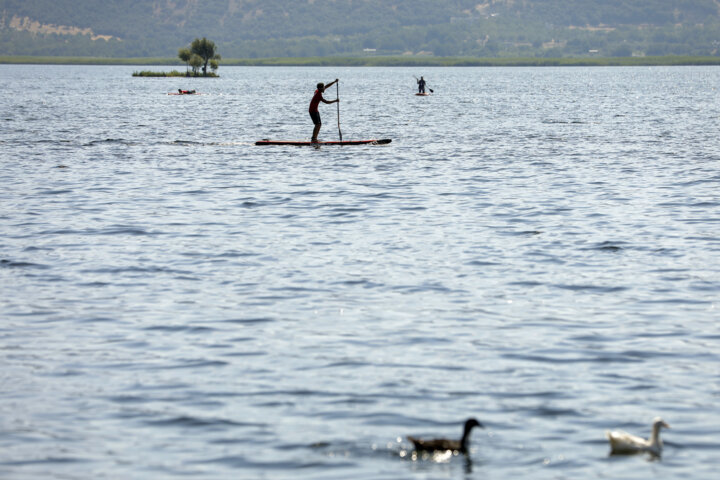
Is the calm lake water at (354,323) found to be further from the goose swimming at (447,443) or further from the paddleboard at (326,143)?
the paddleboard at (326,143)

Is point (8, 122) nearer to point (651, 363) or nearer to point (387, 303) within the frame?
point (387, 303)

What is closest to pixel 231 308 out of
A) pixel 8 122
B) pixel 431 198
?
pixel 431 198

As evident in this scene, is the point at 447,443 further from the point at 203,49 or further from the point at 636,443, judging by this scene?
the point at 203,49

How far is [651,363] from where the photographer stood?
1373 cm

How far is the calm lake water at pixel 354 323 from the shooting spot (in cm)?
1097

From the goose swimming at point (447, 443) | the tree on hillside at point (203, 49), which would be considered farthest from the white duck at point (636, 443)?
the tree on hillside at point (203, 49)

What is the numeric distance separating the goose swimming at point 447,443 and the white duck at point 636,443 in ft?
4.77

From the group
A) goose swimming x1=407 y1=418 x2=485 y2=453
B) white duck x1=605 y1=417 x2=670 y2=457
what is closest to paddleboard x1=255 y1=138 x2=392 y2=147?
goose swimming x1=407 y1=418 x2=485 y2=453

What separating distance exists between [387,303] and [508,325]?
234 cm

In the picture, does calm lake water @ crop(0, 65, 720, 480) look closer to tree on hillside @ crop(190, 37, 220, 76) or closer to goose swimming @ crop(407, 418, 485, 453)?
goose swimming @ crop(407, 418, 485, 453)

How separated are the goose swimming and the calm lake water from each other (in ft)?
0.53

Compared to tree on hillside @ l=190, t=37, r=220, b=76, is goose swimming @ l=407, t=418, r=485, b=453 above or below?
below

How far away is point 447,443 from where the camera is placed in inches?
420

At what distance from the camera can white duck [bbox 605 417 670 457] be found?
10.6 m
